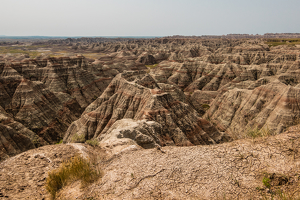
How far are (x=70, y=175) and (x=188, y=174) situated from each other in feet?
20.4

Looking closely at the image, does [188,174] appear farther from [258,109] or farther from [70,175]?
[258,109]

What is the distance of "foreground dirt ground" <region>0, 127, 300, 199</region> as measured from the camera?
23.8 feet

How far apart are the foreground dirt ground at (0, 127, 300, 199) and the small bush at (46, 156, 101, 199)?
0.37 meters

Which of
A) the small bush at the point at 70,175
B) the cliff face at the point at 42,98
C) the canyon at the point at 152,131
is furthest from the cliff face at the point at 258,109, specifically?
the cliff face at the point at 42,98

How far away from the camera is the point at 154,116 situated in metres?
27.0

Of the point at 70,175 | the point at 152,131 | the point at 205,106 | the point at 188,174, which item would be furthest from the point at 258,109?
the point at 70,175

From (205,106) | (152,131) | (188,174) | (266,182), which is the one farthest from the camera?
(205,106)

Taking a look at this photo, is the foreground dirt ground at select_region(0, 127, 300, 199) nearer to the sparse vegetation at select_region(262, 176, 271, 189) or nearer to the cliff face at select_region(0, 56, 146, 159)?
the sparse vegetation at select_region(262, 176, 271, 189)

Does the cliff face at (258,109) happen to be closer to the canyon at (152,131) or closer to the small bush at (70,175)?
the canyon at (152,131)

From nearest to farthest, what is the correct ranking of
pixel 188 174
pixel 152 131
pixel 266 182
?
pixel 266 182 → pixel 188 174 → pixel 152 131

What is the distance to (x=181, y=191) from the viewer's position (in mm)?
7535

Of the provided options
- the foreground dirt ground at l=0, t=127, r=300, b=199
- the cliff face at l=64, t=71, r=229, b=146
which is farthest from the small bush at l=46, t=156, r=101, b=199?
the cliff face at l=64, t=71, r=229, b=146

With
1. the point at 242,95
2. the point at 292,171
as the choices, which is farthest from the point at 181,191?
the point at 242,95

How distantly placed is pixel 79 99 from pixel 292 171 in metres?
62.5
